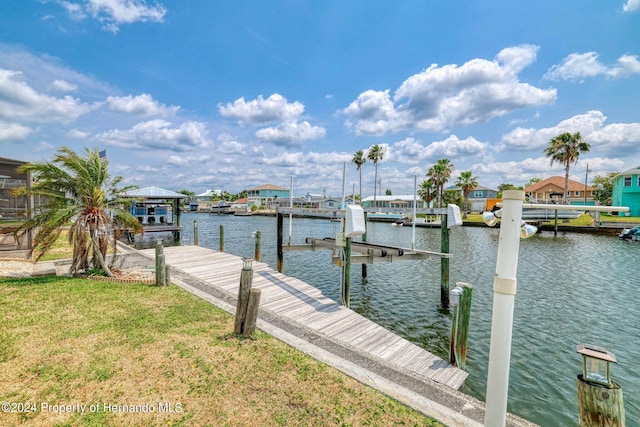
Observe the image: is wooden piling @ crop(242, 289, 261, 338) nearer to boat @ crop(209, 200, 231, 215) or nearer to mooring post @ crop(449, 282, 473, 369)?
mooring post @ crop(449, 282, 473, 369)

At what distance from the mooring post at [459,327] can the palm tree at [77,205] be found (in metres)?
9.73

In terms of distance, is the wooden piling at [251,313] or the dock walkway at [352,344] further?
the wooden piling at [251,313]

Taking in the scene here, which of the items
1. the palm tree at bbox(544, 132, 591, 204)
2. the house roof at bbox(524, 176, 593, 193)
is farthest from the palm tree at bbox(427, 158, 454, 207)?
the house roof at bbox(524, 176, 593, 193)

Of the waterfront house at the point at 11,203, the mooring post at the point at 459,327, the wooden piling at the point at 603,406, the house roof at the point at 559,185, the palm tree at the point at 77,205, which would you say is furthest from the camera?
the house roof at the point at 559,185

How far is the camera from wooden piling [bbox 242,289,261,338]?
5.68 metres

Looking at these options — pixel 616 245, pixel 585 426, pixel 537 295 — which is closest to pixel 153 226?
pixel 537 295

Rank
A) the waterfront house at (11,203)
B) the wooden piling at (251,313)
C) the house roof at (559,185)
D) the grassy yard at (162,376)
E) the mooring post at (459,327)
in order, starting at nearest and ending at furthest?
the grassy yard at (162,376), the wooden piling at (251,313), the mooring post at (459,327), the waterfront house at (11,203), the house roof at (559,185)

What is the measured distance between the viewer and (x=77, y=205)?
29.9 feet

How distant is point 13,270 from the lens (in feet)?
32.8

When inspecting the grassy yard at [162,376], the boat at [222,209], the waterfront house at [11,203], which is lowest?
the boat at [222,209]

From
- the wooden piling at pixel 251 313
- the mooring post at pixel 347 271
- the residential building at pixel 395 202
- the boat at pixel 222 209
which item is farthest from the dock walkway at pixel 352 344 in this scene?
the boat at pixel 222 209

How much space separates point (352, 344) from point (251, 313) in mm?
2326

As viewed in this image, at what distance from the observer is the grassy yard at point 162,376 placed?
3.67 meters

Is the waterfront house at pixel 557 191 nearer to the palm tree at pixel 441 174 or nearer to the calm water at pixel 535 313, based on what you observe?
the palm tree at pixel 441 174
